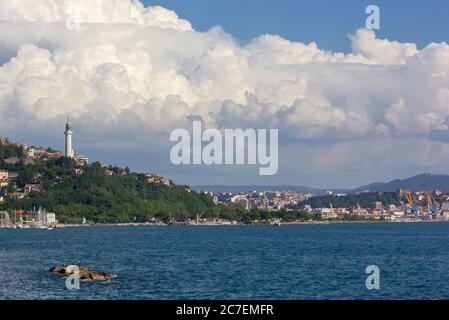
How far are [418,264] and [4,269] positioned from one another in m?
35.4

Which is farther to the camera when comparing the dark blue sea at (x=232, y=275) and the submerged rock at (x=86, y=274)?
the submerged rock at (x=86, y=274)

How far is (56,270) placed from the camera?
201 feet

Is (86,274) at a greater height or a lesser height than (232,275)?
greater

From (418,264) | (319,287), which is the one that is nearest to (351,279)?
(319,287)

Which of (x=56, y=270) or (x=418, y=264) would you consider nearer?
(x=56, y=270)

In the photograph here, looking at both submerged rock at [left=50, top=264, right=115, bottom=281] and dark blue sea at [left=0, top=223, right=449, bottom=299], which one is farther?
submerged rock at [left=50, top=264, right=115, bottom=281]

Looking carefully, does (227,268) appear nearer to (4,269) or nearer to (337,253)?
(4,269)

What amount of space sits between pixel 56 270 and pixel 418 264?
105 ft

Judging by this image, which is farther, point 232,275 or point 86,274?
point 232,275
